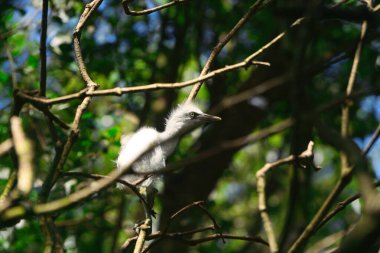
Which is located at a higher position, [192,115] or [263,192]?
[192,115]

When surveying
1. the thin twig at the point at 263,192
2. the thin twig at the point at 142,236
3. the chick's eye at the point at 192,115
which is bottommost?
the thin twig at the point at 263,192

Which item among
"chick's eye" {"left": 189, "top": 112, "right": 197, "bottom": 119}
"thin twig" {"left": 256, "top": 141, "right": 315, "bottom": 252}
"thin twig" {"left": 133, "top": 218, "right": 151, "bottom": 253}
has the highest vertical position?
"chick's eye" {"left": 189, "top": 112, "right": 197, "bottom": 119}

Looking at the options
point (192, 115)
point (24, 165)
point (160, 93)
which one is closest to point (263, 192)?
point (24, 165)

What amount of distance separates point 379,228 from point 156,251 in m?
4.26

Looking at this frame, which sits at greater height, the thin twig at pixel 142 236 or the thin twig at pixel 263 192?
the thin twig at pixel 142 236

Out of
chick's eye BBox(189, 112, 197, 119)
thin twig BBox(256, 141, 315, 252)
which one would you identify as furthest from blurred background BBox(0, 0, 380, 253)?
thin twig BBox(256, 141, 315, 252)

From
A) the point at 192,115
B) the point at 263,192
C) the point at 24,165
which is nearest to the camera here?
the point at 24,165

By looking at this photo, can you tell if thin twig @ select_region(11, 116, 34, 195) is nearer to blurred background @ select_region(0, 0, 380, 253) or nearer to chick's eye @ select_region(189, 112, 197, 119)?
blurred background @ select_region(0, 0, 380, 253)

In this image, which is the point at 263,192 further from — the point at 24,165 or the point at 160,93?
the point at 160,93

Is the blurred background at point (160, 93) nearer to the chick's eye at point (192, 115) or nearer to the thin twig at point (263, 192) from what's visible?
the chick's eye at point (192, 115)

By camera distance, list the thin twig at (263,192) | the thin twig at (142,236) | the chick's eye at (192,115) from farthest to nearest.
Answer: the chick's eye at (192,115), the thin twig at (142,236), the thin twig at (263,192)

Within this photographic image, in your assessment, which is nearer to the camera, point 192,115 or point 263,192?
point 263,192

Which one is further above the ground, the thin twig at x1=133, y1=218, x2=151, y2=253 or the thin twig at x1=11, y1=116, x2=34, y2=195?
the thin twig at x1=133, y1=218, x2=151, y2=253

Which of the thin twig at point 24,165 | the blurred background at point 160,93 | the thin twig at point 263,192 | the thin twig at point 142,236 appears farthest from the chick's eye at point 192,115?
the thin twig at point 24,165
